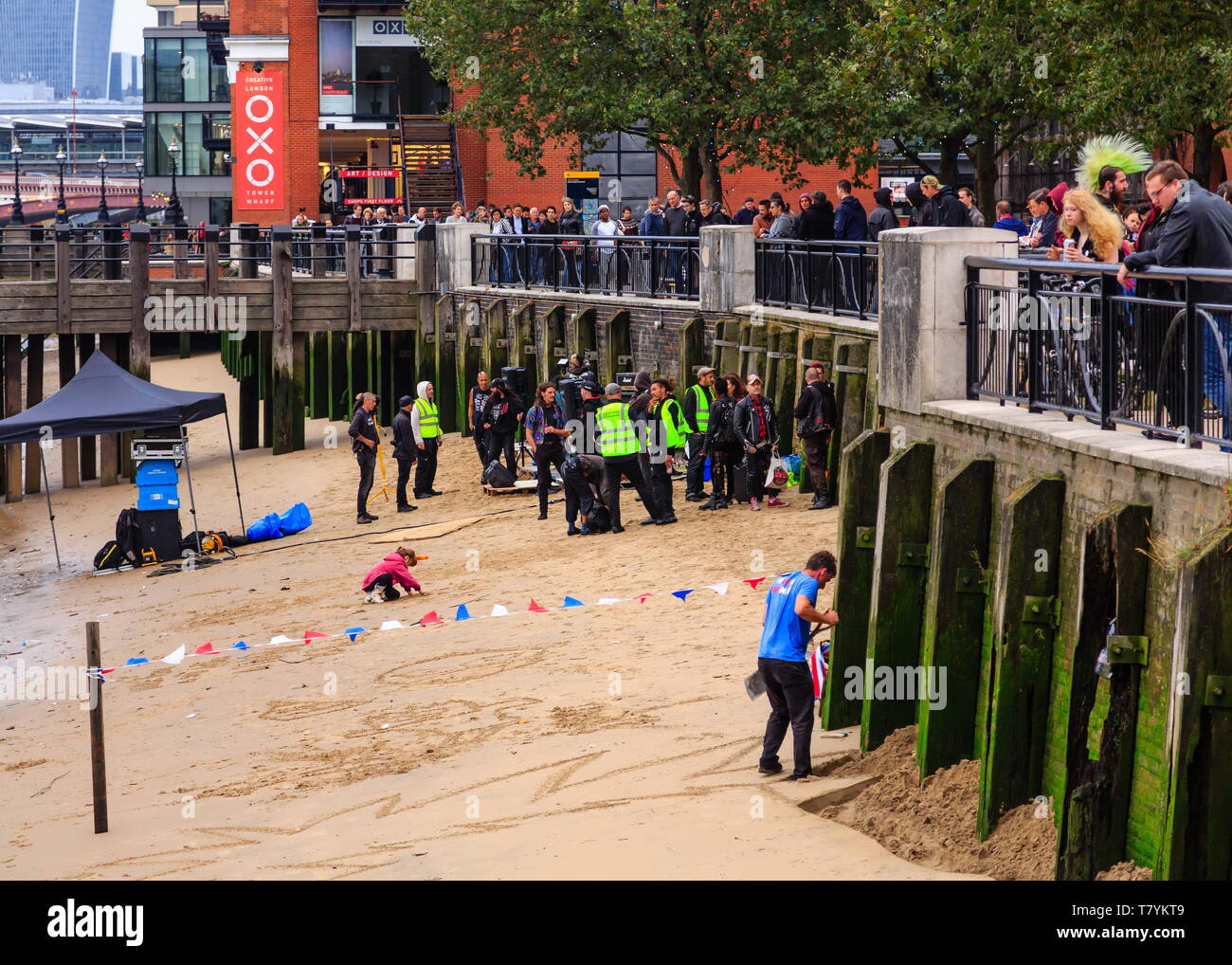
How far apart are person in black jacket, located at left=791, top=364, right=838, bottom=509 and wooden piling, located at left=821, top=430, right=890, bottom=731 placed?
7021 millimetres

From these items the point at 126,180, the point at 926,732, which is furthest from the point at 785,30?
the point at 126,180

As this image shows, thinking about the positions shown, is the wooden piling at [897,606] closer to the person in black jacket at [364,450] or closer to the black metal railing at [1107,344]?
the black metal railing at [1107,344]

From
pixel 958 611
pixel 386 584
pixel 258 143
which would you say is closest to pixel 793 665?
pixel 958 611

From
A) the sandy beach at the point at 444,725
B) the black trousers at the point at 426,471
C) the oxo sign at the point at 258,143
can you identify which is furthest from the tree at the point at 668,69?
the sandy beach at the point at 444,725

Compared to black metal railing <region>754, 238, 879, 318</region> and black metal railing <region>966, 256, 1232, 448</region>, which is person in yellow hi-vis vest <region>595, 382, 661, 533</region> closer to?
black metal railing <region>754, 238, 879, 318</region>

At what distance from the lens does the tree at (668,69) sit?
112 ft

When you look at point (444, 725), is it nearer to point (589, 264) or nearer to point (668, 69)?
point (589, 264)

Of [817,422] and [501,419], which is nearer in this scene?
[817,422]

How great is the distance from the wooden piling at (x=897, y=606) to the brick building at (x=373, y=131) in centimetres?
Answer: 3962

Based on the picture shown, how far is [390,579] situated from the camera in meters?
18.6

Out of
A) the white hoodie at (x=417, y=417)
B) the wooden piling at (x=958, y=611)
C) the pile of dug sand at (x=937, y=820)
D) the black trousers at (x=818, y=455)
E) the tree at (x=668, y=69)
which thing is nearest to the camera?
the pile of dug sand at (x=937, y=820)

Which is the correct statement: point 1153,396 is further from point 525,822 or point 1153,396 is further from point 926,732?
point 525,822

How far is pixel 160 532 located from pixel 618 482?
22.7 ft

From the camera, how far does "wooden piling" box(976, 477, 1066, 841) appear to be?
9.45 meters
